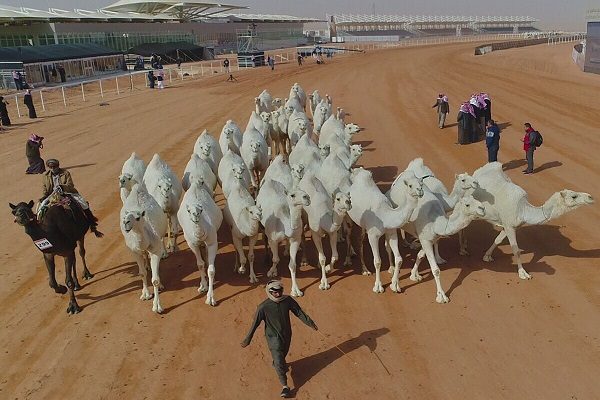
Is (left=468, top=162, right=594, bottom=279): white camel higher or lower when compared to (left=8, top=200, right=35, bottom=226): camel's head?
lower

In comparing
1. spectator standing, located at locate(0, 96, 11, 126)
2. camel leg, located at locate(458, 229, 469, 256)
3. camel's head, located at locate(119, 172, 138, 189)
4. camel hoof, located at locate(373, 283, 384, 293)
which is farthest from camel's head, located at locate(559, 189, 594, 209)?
spectator standing, located at locate(0, 96, 11, 126)

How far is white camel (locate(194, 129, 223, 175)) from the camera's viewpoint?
13.3 metres

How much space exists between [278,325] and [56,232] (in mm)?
4662

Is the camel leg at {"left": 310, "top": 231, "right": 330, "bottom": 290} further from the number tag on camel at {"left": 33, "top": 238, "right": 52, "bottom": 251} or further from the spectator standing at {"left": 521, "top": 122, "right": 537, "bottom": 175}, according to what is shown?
the spectator standing at {"left": 521, "top": 122, "right": 537, "bottom": 175}

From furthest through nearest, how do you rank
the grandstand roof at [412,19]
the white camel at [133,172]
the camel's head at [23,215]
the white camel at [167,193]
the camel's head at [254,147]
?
the grandstand roof at [412,19] < the camel's head at [254,147] < the white camel at [133,172] < the white camel at [167,193] < the camel's head at [23,215]

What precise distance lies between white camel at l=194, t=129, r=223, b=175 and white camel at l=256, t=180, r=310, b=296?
12.6 feet

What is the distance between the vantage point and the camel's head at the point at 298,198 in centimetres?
876

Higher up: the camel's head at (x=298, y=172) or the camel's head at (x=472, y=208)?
the camel's head at (x=298, y=172)

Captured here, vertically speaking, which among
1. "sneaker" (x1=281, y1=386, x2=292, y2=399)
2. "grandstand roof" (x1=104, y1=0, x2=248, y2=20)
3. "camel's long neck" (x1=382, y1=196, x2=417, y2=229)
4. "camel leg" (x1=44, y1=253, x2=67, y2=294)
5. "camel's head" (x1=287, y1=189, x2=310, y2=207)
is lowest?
"sneaker" (x1=281, y1=386, x2=292, y2=399)

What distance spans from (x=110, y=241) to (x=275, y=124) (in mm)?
7317

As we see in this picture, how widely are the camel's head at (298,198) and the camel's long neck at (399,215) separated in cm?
151

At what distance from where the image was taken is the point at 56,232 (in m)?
8.99

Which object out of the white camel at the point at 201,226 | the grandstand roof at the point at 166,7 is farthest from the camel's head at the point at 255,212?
the grandstand roof at the point at 166,7

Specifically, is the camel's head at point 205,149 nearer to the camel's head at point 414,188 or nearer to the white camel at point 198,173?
the white camel at point 198,173
